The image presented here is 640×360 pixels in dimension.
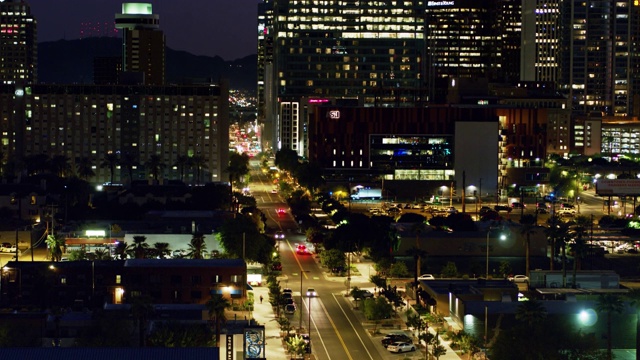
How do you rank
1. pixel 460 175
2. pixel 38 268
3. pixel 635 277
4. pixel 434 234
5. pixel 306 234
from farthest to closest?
pixel 460 175
pixel 306 234
pixel 434 234
pixel 635 277
pixel 38 268

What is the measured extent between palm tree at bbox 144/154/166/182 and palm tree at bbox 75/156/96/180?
689 centimetres

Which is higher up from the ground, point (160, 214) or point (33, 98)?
point (33, 98)

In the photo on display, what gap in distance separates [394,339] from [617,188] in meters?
74.7

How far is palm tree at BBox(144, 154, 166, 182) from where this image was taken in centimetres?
15962

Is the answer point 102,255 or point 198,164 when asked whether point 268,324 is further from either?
point 198,164

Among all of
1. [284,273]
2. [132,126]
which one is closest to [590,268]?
[284,273]

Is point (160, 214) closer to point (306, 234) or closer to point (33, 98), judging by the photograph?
point (306, 234)

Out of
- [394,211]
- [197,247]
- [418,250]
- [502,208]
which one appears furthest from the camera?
[502,208]

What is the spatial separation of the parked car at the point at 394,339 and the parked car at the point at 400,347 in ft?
1.09

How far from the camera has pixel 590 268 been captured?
96562mm

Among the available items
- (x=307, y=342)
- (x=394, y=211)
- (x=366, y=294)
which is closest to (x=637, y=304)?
(x=307, y=342)

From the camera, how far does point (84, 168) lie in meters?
162

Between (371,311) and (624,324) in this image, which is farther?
(371,311)

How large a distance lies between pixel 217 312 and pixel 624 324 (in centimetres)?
2123
